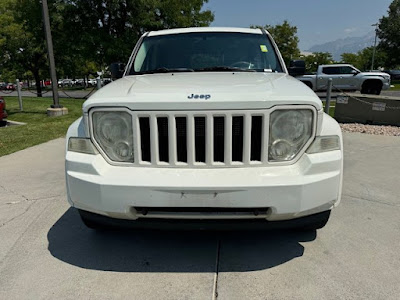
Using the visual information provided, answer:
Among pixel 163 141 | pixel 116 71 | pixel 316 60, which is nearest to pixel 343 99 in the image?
pixel 116 71

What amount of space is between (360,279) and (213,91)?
1627mm

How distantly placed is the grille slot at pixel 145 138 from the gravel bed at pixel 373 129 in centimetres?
674

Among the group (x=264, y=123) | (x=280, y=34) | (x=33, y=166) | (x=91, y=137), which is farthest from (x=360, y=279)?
(x=280, y=34)

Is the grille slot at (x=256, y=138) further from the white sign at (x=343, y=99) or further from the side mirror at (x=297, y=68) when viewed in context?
the white sign at (x=343, y=99)

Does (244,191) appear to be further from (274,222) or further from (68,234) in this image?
(68,234)

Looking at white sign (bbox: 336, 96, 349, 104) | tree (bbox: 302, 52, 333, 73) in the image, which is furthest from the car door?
tree (bbox: 302, 52, 333, 73)

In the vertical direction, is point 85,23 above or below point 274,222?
above

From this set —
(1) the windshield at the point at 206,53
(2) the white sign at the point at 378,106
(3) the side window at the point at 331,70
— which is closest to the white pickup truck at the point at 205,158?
(1) the windshield at the point at 206,53

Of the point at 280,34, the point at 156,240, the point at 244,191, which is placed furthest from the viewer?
the point at 280,34

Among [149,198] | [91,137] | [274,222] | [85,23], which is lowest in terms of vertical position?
[274,222]

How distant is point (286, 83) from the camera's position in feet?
9.06

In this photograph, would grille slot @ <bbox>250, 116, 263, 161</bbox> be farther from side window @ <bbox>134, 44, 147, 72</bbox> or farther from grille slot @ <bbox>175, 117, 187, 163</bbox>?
side window @ <bbox>134, 44, 147, 72</bbox>

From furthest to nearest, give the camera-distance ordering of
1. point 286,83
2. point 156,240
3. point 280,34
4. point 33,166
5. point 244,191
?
1. point 280,34
2. point 33,166
3. point 156,240
4. point 286,83
5. point 244,191

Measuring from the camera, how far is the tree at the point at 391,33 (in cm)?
4453
